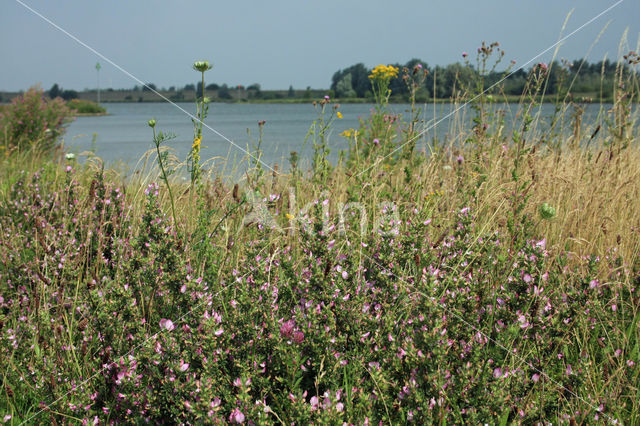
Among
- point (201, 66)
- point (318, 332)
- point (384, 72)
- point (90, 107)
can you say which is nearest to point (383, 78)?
point (384, 72)

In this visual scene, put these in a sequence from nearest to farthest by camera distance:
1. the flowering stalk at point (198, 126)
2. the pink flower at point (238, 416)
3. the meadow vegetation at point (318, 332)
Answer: the pink flower at point (238, 416) → the meadow vegetation at point (318, 332) → the flowering stalk at point (198, 126)

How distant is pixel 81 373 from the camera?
205cm

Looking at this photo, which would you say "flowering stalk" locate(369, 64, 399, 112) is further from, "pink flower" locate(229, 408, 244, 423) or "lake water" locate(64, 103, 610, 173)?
"pink flower" locate(229, 408, 244, 423)

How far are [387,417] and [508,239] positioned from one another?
5.64 feet

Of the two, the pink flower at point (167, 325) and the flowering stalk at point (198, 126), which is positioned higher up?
the flowering stalk at point (198, 126)

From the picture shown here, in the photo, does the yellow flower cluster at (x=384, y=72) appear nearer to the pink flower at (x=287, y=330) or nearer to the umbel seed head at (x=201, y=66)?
the umbel seed head at (x=201, y=66)

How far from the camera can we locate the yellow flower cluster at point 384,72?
4391 millimetres

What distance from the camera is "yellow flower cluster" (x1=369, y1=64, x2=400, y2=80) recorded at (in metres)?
4.39

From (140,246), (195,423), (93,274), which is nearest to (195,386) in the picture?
(195,423)

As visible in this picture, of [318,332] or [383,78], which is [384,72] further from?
[318,332]

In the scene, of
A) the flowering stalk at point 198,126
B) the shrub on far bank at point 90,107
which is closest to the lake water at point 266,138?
the flowering stalk at point 198,126

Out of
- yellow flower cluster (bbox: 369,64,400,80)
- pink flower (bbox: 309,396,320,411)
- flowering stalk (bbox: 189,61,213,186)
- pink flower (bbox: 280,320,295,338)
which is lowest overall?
pink flower (bbox: 309,396,320,411)

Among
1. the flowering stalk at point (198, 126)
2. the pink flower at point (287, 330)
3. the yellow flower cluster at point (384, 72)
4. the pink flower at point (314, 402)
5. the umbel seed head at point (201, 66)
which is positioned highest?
the yellow flower cluster at point (384, 72)

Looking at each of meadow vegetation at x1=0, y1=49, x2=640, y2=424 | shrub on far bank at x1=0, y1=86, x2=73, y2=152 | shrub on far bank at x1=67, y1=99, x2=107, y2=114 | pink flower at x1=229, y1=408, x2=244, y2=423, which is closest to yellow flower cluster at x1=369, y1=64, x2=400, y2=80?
meadow vegetation at x1=0, y1=49, x2=640, y2=424
